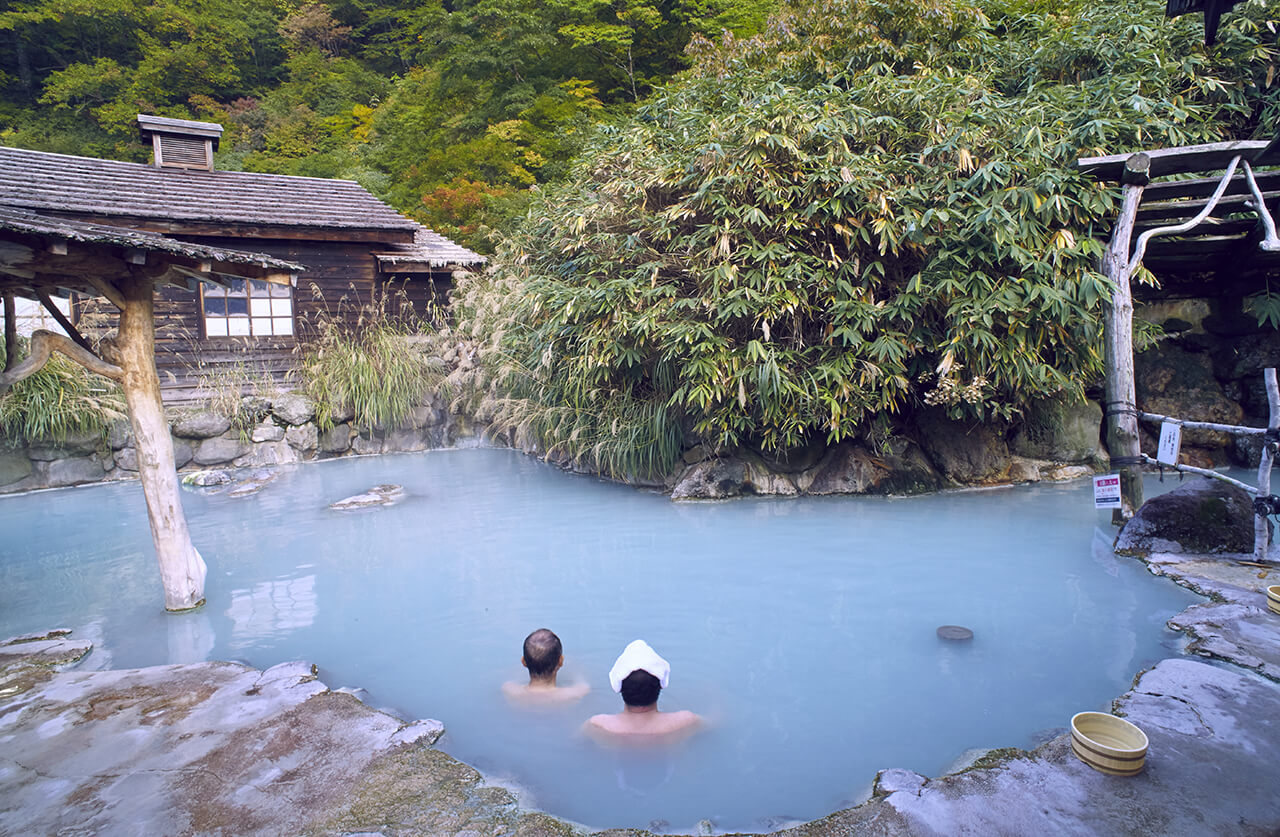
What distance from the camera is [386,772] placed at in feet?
8.53

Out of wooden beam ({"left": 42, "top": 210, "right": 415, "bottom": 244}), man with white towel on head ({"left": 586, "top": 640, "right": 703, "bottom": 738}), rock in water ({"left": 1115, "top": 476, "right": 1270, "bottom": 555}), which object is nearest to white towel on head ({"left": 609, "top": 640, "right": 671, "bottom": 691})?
man with white towel on head ({"left": 586, "top": 640, "right": 703, "bottom": 738})

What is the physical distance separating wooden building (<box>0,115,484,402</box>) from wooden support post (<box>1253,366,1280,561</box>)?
34.4ft

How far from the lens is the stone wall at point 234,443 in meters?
8.70

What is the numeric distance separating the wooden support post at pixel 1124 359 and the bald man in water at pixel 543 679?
442cm

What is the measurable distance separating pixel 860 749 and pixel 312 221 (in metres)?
11.6

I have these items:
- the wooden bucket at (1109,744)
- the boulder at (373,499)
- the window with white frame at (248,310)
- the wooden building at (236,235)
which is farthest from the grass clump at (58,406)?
the wooden bucket at (1109,744)

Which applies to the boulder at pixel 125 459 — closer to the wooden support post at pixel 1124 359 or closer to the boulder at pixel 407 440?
the boulder at pixel 407 440

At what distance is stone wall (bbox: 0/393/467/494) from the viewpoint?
8703mm

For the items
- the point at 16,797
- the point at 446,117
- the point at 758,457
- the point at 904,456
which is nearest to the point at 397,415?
the point at 758,457

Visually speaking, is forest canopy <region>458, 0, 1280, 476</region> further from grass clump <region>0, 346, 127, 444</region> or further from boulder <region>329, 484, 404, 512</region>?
grass clump <region>0, 346, 127, 444</region>

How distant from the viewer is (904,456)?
750 cm

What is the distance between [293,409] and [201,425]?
113 cm

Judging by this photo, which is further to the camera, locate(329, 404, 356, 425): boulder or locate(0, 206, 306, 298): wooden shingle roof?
locate(329, 404, 356, 425): boulder

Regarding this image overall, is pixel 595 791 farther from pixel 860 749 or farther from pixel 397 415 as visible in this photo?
pixel 397 415
